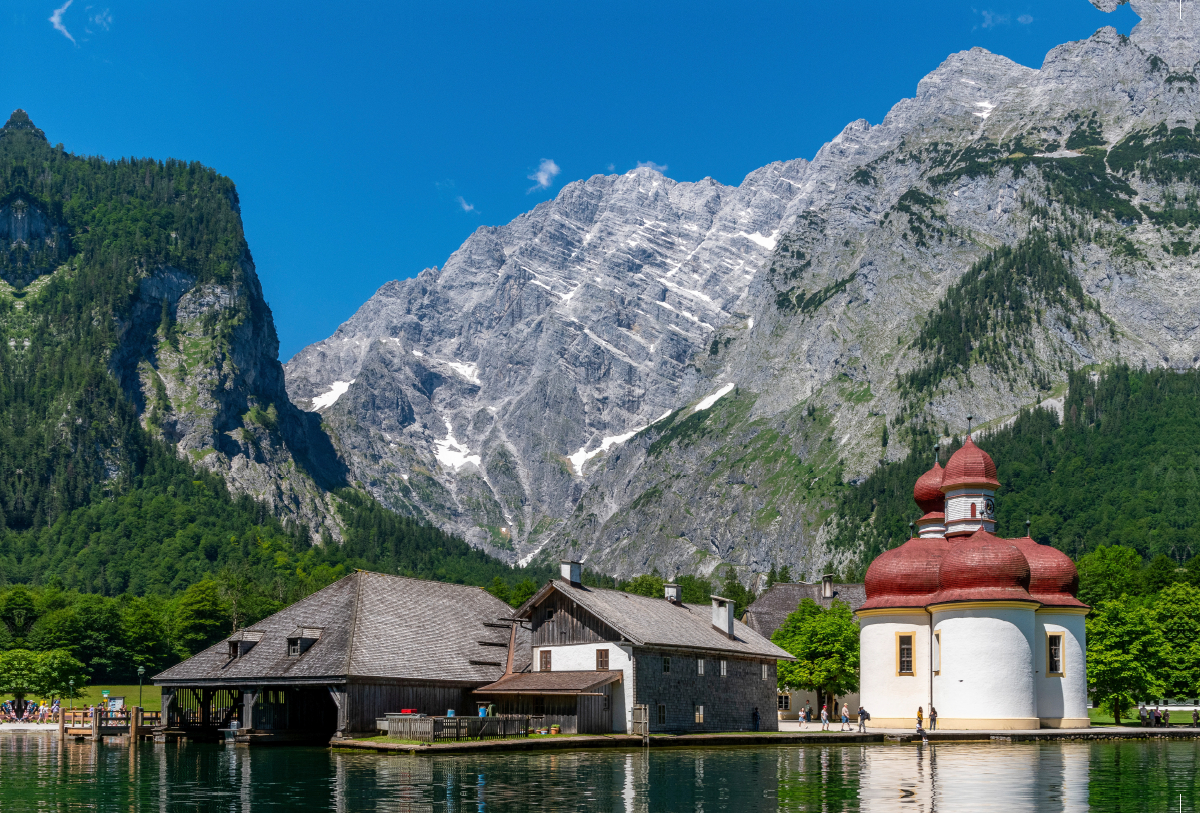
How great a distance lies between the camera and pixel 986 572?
265 feet

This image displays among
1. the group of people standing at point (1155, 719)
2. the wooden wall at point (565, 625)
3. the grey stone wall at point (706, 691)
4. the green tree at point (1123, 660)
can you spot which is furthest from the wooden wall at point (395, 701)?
the group of people standing at point (1155, 719)

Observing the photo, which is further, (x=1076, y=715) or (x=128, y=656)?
(x=128, y=656)

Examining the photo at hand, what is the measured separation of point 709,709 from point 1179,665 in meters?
44.2

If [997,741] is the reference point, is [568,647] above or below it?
above

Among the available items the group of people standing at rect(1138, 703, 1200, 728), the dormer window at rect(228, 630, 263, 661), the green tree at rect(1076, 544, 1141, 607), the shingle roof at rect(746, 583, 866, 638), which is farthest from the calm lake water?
the green tree at rect(1076, 544, 1141, 607)

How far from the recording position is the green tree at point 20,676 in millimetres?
97875

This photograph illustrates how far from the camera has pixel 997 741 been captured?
241 feet

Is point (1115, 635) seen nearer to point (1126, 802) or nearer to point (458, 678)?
point (458, 678)

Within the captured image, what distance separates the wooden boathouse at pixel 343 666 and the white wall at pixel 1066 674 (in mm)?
35575

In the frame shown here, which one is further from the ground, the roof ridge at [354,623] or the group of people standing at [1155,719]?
the roof ridge at [354,623]

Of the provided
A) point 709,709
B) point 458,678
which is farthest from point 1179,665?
point 458,678

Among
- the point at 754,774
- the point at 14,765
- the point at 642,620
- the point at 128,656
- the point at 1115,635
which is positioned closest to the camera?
the point at 754,774

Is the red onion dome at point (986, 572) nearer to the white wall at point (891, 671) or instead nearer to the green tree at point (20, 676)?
the white wall at point (891, 671)

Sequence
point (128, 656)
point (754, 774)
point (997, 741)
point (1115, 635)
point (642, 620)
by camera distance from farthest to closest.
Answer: point (128, 656)
point (1115, 635)
point (642, 620)
point (997, 741)
point (754, 774)
